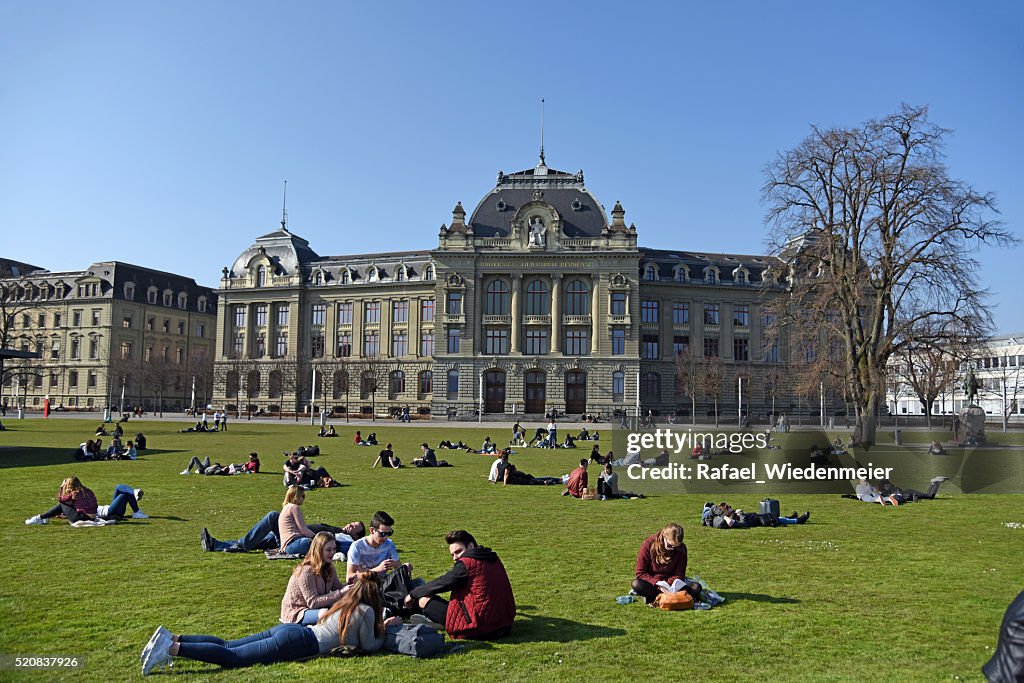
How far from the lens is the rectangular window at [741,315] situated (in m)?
97.6

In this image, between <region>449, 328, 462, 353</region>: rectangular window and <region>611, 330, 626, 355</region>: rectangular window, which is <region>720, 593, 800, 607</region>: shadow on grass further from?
<region>449, 328, 462, 353</region>: rectangular window

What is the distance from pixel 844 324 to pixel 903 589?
98.4ft

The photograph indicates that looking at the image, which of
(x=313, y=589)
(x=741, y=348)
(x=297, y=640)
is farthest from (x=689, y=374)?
(x=297, y=640)

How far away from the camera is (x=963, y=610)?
10602 mm

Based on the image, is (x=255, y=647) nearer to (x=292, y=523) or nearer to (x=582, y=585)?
(x=582, y=585)

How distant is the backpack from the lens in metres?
8.70

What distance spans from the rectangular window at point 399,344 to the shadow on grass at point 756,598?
88451 mm

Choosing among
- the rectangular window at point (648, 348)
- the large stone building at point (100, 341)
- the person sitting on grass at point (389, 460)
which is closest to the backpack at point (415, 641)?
the person sitting on grass at point (389, 460)

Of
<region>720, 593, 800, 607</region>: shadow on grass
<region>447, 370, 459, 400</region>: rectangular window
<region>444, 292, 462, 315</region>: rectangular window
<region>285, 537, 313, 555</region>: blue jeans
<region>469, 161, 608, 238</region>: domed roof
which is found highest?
<region>469, 161, 608, 238</region>: domed roof

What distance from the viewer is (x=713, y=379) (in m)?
88.9

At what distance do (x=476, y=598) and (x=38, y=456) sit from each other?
94.5ft

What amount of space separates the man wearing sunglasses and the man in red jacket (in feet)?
6.51

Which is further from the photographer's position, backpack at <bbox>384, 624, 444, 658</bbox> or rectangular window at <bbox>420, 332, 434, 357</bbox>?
rectangular window at <bbox>420, 332, 434, 357</bbox>

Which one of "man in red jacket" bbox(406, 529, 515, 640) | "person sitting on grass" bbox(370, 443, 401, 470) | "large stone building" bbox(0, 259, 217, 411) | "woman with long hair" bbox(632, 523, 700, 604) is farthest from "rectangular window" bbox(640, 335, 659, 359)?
"man in red jacket" bbox(406, 529, 515, 640)
